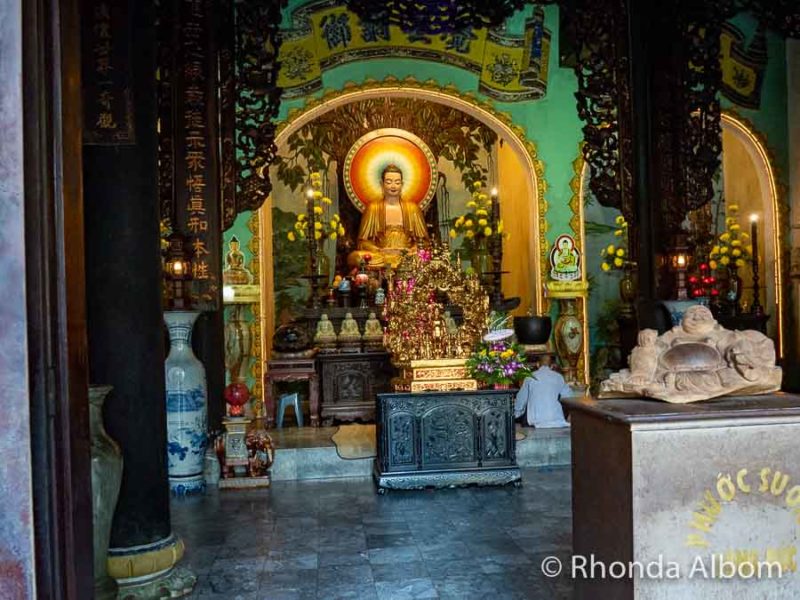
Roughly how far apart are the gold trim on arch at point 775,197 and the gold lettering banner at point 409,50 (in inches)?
102

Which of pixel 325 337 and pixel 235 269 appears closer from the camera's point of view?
pixel 325 337

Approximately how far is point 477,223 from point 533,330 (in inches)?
148

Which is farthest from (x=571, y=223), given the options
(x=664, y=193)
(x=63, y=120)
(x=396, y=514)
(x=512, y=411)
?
(x=63, y=120)

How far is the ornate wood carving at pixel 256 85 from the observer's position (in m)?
6.20

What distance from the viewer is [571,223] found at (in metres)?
9.48

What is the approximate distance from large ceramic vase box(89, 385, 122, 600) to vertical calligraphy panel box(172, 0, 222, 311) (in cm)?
295

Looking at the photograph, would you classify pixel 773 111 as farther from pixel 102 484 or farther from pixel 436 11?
pixel 102 484

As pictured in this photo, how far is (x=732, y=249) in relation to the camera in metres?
9.84

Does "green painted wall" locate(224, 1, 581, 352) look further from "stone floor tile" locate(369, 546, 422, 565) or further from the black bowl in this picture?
"stone floor tile" locate(369, 546, 422, 565)

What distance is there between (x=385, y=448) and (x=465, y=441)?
24.9 inches

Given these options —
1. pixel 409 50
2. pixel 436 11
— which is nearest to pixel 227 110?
pixel 436 11

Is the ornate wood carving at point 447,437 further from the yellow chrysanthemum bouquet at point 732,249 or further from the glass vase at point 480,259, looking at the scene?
the glass vase at point 480,259

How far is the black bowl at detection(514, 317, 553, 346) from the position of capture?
332 inches

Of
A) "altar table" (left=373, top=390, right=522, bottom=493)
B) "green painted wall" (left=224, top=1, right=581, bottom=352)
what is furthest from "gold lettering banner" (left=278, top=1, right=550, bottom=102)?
"altar table" (left=373, top=390, right=522, bottom=493)
